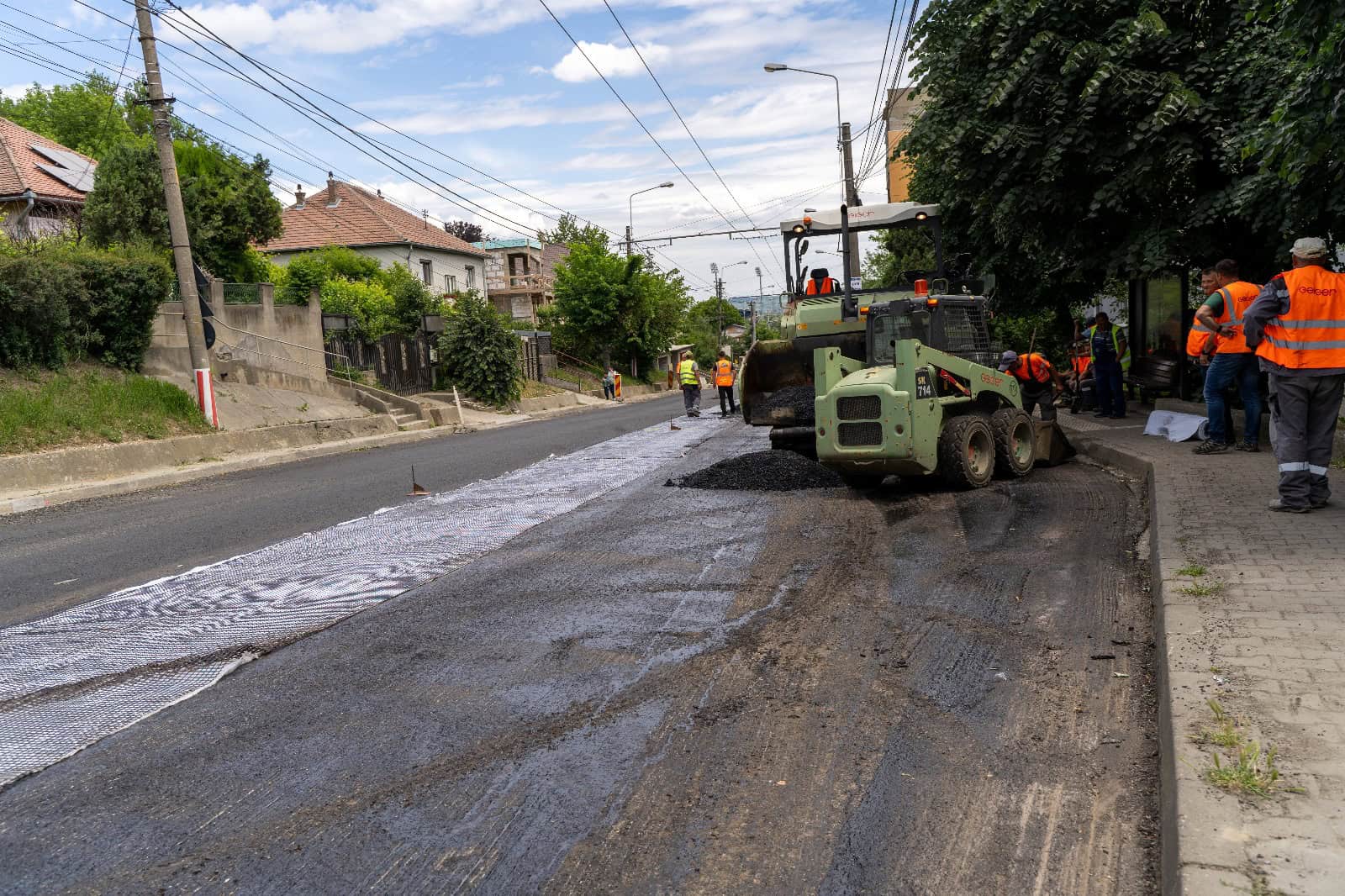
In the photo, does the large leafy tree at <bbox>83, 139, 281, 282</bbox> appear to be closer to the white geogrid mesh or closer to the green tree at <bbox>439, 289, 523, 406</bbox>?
the green tree at <bbox>439, 289, 523, 406</bbox>

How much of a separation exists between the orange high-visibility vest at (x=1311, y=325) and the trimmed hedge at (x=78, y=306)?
1541 cm

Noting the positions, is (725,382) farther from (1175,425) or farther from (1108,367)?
(1175,425)

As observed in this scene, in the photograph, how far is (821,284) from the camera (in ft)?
41.4

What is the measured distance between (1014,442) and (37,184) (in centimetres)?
3084

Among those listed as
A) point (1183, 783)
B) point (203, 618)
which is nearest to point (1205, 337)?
point (1183, 783)

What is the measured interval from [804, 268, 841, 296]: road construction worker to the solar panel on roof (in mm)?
27807

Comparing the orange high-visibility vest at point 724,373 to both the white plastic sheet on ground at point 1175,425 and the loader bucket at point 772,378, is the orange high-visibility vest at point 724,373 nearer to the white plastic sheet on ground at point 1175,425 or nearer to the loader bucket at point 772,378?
the loader bucket at point 772,378

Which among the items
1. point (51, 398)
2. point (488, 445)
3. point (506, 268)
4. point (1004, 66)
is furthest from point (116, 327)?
point (506, 268)

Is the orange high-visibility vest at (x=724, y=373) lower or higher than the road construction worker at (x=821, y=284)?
lower

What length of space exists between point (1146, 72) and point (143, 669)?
451 inches

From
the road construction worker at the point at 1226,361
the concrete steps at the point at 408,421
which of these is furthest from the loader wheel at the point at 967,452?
the concrete steps at the point at 408,421

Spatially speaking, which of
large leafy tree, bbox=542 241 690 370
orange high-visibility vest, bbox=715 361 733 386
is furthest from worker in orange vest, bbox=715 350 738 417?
large leafy tree, bbox=542 241 690 370

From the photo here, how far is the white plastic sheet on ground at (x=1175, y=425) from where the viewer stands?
11466mm

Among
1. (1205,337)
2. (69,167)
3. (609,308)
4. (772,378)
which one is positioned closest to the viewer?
(1205,337)
